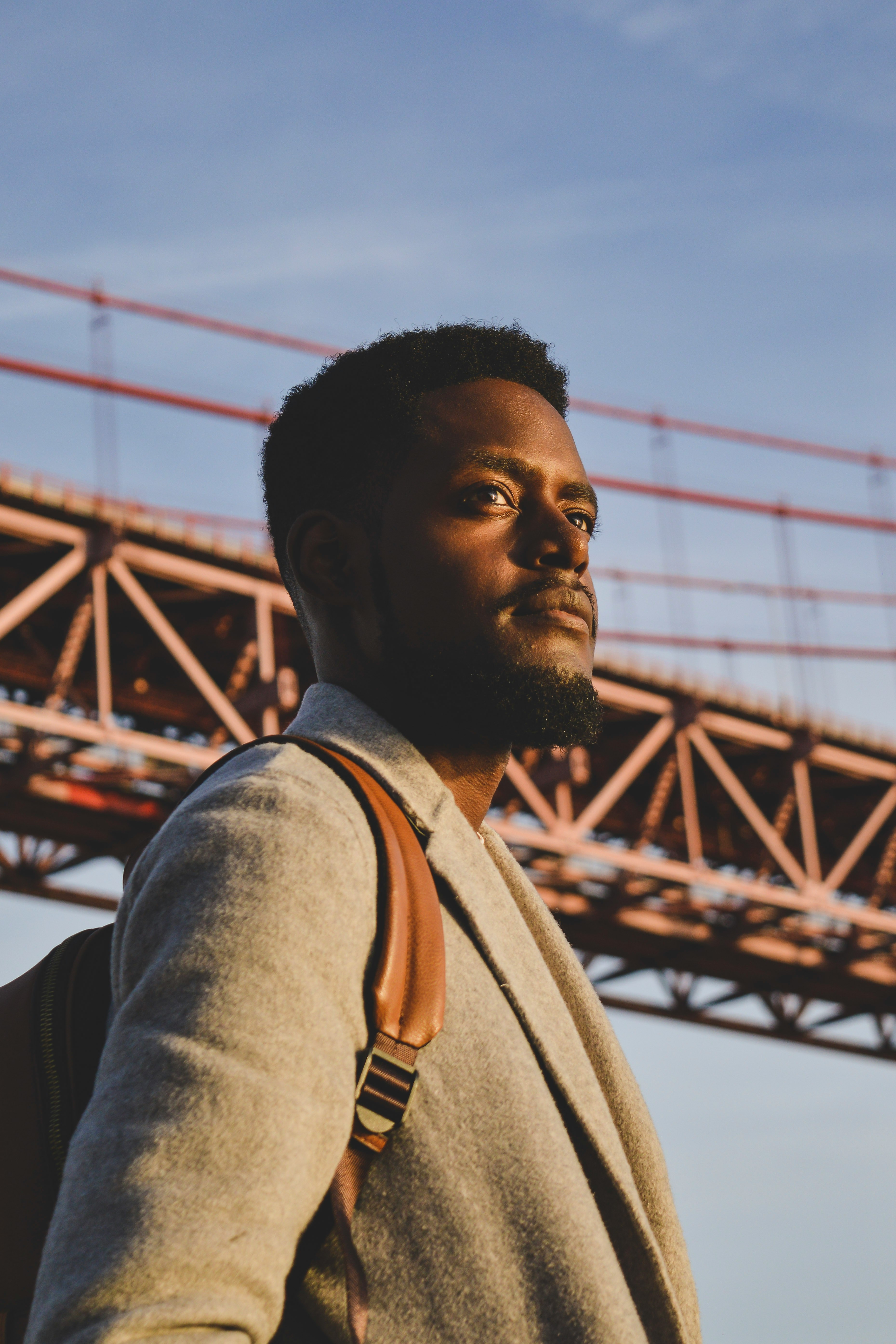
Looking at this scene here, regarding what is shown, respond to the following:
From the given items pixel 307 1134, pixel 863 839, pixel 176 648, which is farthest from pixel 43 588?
pixel 307 1134

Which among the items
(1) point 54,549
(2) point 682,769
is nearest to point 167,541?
(1) point 54,549

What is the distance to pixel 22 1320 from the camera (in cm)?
180

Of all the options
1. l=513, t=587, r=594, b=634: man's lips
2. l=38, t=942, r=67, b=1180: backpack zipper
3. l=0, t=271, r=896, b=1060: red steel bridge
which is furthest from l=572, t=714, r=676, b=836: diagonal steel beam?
l=38, t=942, r=67, b=1180: backpack zipper

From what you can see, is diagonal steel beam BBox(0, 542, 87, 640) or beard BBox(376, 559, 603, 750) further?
diagonal steel beam BBox(0, 542, 87, 640)

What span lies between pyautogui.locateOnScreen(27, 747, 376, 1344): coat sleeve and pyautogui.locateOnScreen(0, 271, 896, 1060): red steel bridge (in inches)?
695

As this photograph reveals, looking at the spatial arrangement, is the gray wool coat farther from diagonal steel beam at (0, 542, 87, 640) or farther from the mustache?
diagonal steel beam at (0, 542, 87, 640)

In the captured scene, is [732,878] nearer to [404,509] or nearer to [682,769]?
[682,769]

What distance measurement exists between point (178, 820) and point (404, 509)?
0.81m

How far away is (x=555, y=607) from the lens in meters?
2.44

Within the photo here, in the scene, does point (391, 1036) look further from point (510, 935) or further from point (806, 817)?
point (806, 817)

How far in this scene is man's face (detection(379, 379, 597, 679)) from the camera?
2414 mm

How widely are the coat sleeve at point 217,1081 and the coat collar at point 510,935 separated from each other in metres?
0.33

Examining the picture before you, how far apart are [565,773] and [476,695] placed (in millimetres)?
24547

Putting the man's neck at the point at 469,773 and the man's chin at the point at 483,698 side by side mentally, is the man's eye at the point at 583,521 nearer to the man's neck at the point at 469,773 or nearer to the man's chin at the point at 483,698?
the man's chin at the point at 483,698
